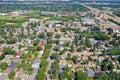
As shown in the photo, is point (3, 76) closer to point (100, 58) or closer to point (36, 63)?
point (36, 63)

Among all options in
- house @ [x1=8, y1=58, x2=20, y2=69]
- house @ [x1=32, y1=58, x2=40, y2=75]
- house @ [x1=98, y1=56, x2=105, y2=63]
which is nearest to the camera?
house @ [x1=32, y1=58, x2=40, y2=75]

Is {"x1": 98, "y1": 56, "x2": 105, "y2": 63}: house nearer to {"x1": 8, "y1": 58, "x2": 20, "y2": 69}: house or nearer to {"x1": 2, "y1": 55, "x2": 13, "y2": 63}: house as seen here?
{"x1": 8, "y1": 58, "x2": 20, "y2": 69}: house

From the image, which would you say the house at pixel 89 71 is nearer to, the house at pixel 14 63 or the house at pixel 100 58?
the house at pixel 100 58

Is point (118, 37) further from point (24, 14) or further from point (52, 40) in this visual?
point (24, 14)

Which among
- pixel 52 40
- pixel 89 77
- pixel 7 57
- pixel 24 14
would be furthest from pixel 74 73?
pixel 24 14

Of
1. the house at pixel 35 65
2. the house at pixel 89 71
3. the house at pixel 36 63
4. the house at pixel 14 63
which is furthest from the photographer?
the house at pixel 14 63

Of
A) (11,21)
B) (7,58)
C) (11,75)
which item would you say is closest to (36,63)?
(11,75)

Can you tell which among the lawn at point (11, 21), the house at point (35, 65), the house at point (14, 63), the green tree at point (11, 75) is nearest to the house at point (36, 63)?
the house at point (35, 65)

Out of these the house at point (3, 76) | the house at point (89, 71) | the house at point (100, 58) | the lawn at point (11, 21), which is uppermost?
the house at point (3, 76)

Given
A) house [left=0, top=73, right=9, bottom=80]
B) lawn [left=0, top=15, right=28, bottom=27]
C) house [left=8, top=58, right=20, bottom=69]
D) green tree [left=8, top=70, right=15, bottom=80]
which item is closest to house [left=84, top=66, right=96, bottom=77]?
green tree [left=8, top=70, right=15, bottom=80]

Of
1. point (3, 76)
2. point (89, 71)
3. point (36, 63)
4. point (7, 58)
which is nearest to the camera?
point (3, 76)

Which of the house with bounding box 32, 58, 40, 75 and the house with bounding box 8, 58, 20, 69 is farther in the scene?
the house with bounding box 8, 58, 20, 69
